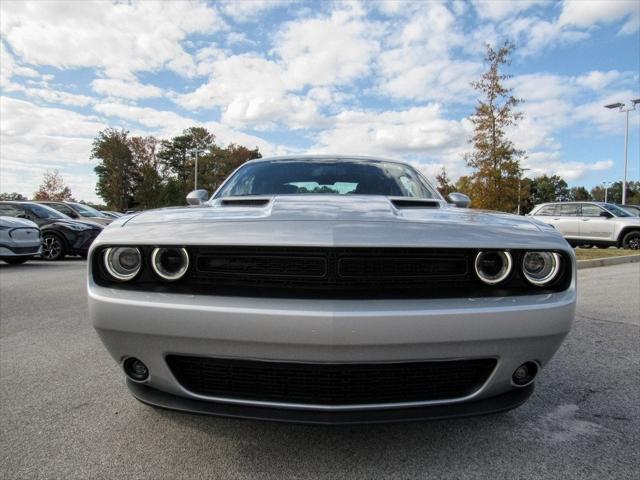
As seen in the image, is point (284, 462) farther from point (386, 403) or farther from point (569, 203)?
point (569, 203)

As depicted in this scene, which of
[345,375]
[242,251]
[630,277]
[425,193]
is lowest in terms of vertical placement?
[630,277]

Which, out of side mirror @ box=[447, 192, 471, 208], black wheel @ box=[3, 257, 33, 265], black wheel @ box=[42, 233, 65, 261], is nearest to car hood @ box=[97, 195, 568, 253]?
side mirror @ box=[447, 192, 471, 208]

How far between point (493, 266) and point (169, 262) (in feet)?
4.09

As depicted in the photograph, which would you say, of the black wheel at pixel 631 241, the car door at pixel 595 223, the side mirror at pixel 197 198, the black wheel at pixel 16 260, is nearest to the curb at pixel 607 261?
the black wheel at pixel 631 241

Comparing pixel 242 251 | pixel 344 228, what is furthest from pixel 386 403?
pixel 242 251

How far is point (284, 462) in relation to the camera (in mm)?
1863

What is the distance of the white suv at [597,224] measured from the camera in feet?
43.8

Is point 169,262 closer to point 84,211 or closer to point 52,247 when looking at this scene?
point 52,247

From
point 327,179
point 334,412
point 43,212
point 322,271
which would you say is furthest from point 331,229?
point 43,212

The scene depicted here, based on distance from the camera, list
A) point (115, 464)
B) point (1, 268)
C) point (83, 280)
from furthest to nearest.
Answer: point (1, 268)
point (83, 280)
point (115, 464)

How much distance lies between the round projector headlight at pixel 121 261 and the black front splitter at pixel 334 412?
0.47 meters

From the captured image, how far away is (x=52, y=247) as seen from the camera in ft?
33.7

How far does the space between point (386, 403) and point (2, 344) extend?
309cm

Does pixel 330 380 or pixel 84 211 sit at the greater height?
pixel 84 211
